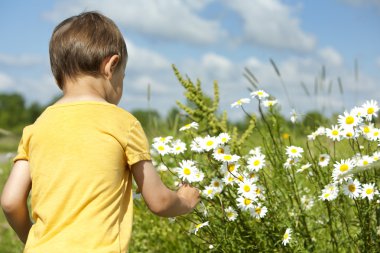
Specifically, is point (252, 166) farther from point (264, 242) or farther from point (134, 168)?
point (134, 168)

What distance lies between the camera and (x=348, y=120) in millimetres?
2773

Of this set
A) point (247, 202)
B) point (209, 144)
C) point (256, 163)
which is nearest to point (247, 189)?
point (247, 202)

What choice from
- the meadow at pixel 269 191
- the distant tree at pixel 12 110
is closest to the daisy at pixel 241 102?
the meadow at pixel 269 191

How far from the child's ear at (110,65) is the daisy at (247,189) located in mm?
810

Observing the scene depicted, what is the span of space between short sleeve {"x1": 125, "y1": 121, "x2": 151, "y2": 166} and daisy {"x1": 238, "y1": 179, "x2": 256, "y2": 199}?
2.03 ft

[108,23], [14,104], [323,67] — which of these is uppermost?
[323,67]

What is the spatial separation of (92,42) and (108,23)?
0.48 feet

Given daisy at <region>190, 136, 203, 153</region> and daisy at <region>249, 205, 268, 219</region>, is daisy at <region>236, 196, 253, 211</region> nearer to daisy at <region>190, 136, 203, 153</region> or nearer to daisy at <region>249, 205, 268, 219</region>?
daisy at <region>249, 205, 268, 219</region>

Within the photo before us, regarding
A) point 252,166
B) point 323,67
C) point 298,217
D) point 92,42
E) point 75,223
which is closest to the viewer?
point 75,223

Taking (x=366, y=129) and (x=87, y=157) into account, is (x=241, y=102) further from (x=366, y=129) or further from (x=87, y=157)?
(x=87, y=157)

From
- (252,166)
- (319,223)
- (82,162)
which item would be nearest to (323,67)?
(319,223)

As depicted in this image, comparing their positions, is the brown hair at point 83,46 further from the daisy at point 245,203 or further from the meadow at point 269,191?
the daisy at point 245,203

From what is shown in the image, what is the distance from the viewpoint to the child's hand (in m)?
2.49

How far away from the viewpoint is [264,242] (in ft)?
9.59
